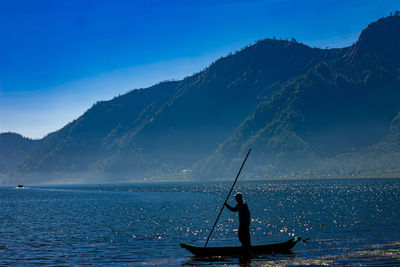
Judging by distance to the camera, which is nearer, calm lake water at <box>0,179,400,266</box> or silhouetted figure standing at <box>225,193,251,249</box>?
silhouetted figure standing at <box>225,193,251,249</box>

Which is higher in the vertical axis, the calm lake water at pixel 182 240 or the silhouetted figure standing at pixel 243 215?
the silhouetted figure standing at pixel 243 215

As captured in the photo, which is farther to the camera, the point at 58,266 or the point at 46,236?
the point at 46,236

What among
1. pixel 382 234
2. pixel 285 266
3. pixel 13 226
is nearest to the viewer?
pixel 285 266

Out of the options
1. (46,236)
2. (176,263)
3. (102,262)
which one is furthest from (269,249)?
(46,236)

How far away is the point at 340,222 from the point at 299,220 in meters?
6.34

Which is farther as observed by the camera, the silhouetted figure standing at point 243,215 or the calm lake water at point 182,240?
the calm lake water at point 182,240

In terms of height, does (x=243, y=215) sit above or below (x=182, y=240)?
above

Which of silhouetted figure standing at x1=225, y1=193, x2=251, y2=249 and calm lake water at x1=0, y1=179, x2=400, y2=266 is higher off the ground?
silhouetted figure standing at x1=225, y1=193, x2=251, y2=249

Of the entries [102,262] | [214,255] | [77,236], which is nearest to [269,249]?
[214,255]

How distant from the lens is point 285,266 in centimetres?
2780

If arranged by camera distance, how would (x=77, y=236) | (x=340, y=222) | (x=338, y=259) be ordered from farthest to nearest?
1. (x=340, y=222)
2. (x=77, y=236)
3. (x=338, y=259)

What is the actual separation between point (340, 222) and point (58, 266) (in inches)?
1425

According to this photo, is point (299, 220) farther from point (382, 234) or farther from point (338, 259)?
point (338, 259)

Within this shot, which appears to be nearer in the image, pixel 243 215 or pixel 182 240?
pixel 243 215
